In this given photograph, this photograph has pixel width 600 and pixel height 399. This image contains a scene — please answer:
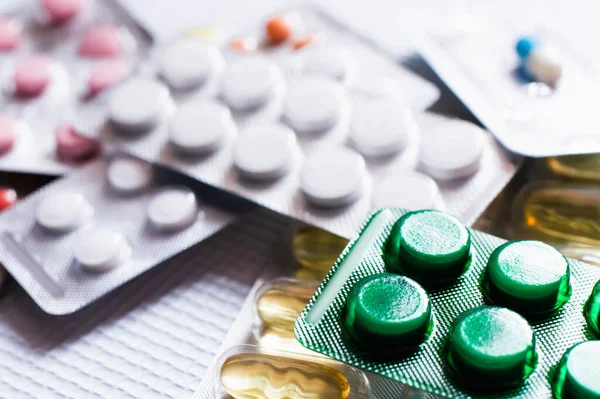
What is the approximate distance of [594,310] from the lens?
1.99ft

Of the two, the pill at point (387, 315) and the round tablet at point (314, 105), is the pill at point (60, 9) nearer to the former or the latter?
the round tablet at point (314, 105)

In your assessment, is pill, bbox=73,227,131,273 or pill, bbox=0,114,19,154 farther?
pill, bbox=0,114,19,154

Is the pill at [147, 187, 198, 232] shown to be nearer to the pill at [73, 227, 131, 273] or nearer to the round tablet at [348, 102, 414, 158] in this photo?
the pill at [73, 227, 131, 273]

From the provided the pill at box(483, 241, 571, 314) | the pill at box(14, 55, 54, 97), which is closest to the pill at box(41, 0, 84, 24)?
the pill at box(14, 55, 54, 97)

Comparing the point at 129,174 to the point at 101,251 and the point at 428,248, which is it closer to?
the point at 101,251

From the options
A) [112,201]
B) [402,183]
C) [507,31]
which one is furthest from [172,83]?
[507,31]

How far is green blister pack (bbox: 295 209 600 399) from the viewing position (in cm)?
57

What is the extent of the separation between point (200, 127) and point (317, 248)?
207 mm

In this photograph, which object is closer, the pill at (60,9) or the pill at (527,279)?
the pill at (527,279)

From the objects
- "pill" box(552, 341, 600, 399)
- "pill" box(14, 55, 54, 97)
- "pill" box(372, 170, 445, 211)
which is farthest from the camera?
"pill" box(14, 55, 54, 97)

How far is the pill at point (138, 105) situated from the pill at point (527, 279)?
462 mm

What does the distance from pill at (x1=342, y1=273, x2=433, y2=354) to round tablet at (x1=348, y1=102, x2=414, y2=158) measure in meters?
0.25

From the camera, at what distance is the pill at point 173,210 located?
0.81 meters

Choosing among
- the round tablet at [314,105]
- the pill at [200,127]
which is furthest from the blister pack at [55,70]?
the round tablet at [314,105]
